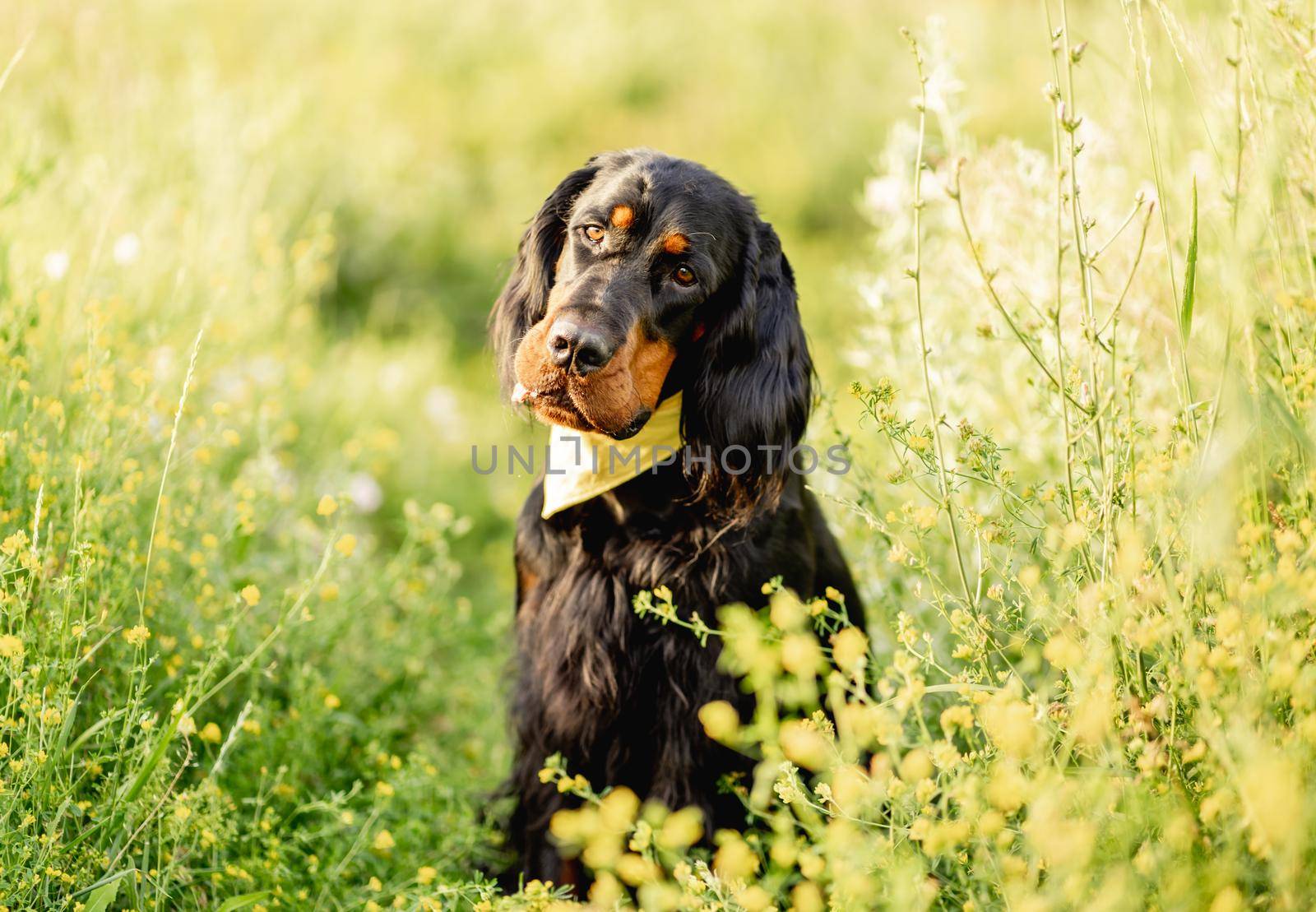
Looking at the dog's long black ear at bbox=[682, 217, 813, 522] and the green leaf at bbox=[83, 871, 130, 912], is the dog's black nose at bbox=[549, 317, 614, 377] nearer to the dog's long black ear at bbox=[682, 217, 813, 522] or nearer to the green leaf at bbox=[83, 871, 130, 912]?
the dog's long black ear at bbox=[682, 217, 813, 522]

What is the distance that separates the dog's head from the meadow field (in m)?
0.22

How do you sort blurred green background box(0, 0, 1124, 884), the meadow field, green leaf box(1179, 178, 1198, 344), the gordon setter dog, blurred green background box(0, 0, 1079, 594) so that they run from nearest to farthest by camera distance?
the meadow field < green leaf box(1179, 178, 1198, 344) < the gordon setter dog < blurred green background box(0, 0, 1124, 884) < blurred green background box(0, 0, 1079, 594)

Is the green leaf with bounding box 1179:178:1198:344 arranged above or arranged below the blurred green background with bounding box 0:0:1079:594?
below

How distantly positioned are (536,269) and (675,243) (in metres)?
0.43

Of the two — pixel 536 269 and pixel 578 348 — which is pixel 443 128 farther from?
pixel 578 348

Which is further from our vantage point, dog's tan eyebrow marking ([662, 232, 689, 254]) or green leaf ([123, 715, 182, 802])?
dog's tan eyebrow marking ([662, 232, 689, 254])

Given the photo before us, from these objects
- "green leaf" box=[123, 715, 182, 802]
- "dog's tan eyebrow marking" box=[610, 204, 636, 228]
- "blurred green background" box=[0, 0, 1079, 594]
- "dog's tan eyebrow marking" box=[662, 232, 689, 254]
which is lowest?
"green leaf" box=[123, 715, 182, 802]

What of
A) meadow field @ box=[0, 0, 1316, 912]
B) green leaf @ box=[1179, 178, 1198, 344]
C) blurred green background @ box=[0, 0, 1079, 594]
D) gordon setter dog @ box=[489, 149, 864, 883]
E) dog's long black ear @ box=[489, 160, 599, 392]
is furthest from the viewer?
blurred green background @ box=[0, 0, 1079, 594]

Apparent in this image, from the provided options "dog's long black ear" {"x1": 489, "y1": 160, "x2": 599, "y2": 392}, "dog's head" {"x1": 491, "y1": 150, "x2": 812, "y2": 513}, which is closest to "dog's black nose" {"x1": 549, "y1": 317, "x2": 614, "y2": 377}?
"dog's head" {"x1": 491, "y1": 150, "x2": 812, "y2": 513}

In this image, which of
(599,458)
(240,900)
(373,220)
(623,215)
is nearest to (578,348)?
(599,458)

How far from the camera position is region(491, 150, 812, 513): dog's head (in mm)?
2129

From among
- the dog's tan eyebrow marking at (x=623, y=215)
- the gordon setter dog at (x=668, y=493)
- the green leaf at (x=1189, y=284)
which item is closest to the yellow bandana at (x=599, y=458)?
the gordon setter dog at (x=668, y=493)

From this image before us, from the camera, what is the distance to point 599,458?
88.0 inches

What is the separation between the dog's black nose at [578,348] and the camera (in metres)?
2.04
